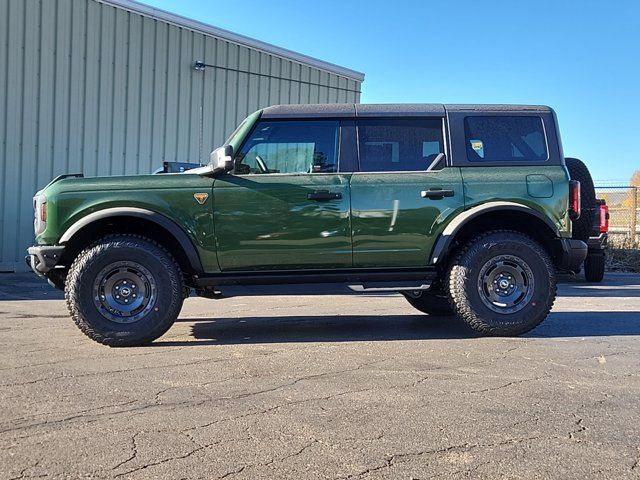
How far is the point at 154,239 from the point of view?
18.1 ft

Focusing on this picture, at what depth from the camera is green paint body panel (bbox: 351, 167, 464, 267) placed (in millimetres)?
5480

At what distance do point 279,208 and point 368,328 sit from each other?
174 cm

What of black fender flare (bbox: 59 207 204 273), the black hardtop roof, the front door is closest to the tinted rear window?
the black hardtop roof

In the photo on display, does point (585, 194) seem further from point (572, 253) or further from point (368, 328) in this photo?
point (368, 328)

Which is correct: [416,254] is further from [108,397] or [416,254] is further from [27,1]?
[27,1]

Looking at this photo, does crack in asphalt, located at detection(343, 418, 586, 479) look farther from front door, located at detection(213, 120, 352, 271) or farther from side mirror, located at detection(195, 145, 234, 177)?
side mirror, located at detection(195, 145, 234, 177)

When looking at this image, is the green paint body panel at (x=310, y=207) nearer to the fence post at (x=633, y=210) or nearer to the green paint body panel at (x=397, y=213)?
the green paint body panel at (x=397, y=213)

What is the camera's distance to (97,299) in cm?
521

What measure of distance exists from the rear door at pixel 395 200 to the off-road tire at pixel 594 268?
6.54 meters

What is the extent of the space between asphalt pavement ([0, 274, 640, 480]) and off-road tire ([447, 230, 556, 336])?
187mm

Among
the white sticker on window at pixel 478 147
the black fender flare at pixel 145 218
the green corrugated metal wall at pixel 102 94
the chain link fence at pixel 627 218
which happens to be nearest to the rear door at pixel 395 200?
the white sticker on window at pixel 478 147

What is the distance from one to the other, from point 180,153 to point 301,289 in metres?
9.71

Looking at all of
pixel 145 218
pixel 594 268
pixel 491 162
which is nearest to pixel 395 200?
pixel 491 162

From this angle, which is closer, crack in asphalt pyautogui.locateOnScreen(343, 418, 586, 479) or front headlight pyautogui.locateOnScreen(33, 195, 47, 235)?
crack in asphalt pyautogui.locateOnScreen(343, 418, 586, 479)
